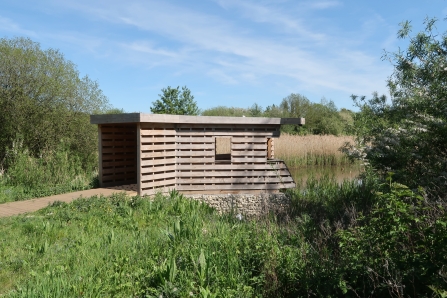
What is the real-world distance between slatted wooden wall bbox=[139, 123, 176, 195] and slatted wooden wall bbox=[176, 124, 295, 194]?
0.77 ft

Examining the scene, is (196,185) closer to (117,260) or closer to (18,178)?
(18,178)

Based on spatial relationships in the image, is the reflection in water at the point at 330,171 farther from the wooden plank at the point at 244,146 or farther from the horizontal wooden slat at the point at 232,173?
the wooden plank at the point at 244,146

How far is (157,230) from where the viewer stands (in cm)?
641

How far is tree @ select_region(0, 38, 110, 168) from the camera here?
14102 millimetres

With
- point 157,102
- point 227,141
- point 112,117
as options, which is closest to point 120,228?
point 112,117

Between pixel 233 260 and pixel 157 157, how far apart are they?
255 inches

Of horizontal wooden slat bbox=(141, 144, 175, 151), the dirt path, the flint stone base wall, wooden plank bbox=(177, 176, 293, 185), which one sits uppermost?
horizontal wooden slat bbox=(141, 144, 175, 151)

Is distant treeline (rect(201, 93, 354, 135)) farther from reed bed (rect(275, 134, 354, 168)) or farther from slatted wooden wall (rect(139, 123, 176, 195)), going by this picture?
slatted wooden wall (rect(139, 123, 176, 195))

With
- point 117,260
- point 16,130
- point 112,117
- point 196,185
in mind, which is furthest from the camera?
point 16,130

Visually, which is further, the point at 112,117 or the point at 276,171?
the point at 276,171

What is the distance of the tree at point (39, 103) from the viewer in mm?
14102

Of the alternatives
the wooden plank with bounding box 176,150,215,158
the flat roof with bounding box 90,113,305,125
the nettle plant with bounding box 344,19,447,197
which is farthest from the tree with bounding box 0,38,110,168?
the nettle plant with bounding box 344,19,447,197

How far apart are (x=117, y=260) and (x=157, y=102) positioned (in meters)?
22.1

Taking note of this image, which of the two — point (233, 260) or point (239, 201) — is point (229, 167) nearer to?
point (239, 201)
